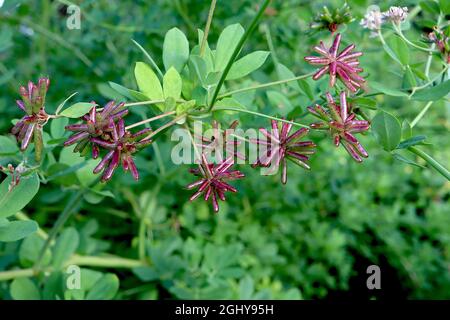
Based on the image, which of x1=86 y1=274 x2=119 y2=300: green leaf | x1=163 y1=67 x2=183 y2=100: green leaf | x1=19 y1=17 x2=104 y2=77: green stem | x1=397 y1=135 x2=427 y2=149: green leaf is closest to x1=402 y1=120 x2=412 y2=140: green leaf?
x1=397 y1=135 x2=427 y2=149: green leaf

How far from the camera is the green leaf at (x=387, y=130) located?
1.80ft

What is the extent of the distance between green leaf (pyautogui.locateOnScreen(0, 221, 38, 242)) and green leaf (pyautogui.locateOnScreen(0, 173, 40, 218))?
0.6 inches

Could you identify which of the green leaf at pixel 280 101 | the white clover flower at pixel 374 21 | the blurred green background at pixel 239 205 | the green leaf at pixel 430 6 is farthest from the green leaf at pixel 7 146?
the green leaf at pixel 430 6

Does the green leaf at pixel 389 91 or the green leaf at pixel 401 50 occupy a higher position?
the green leaf at pixel 401 50

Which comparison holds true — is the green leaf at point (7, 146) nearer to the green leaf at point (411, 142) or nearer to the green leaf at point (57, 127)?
the green leaf at point (57, 127)

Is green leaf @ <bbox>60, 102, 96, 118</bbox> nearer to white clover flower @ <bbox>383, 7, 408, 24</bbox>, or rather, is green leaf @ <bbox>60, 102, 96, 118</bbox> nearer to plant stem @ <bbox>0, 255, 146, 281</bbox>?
white clover flower @ <bbox>383, 7, 408, 24</bbox>

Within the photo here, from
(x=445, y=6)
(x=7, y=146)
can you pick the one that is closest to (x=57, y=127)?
(x=7, y=146)

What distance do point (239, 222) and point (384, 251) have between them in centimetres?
48

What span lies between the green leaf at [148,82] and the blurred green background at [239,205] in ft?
0.88

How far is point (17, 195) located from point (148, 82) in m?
0.19

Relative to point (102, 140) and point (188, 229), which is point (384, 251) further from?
point (102, 140)

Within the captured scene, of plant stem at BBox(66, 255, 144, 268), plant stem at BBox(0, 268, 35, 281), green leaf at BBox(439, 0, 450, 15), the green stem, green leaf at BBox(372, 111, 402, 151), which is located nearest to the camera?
green leaf at BBox(372, 111, 402, 151)

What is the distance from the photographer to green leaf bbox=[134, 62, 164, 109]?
53cm
